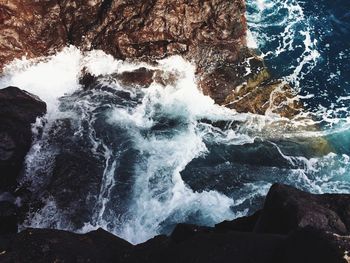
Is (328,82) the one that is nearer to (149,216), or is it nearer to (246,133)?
(246,133)

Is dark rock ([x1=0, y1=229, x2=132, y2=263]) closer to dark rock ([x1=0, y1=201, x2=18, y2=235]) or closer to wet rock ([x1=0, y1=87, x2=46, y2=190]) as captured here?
dark rock ([x1=0, y1=201, x2=18, y2=235])

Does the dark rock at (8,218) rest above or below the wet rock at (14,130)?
below

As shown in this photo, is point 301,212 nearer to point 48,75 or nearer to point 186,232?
point 186,232

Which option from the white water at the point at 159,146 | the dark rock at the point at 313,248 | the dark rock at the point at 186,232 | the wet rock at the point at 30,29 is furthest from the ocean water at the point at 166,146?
the dark rock at the point at 313,248

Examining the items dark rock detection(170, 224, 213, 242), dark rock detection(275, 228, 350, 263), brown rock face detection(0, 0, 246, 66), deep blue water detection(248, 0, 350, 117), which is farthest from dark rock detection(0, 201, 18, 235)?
deep blue water detection(248, 0, 350, 117)

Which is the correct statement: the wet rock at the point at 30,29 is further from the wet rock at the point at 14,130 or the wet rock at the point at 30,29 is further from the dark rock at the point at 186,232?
the dark rock at the point at 186,232
